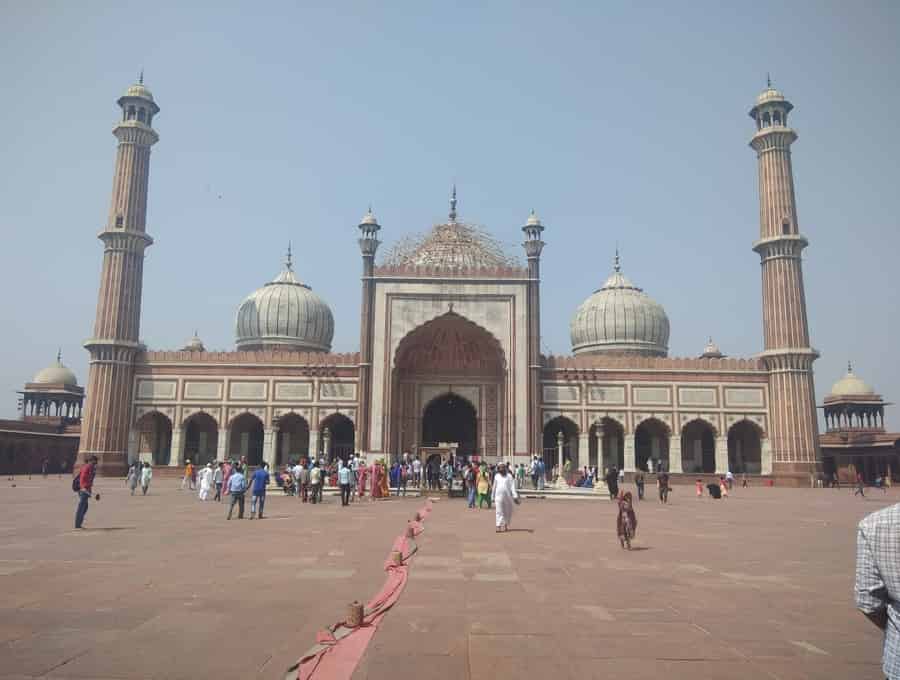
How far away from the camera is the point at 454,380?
1307 inches

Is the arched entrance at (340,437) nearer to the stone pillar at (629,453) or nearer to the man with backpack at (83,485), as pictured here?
the stone pillar at (629,453)

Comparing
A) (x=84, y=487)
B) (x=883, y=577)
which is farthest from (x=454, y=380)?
(x=883, y=577)

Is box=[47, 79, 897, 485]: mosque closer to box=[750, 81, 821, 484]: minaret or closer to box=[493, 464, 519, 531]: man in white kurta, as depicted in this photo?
box=[750, 81, 821, 484]: minaret

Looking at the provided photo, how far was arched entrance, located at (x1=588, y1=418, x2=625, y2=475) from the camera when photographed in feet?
109

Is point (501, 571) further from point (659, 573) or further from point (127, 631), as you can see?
point (127, 631)

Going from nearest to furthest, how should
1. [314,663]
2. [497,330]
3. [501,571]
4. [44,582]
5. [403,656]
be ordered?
1. [314,663]
2. [403,656]
3. [44,582]
4. [501,571]
5. [497,330]

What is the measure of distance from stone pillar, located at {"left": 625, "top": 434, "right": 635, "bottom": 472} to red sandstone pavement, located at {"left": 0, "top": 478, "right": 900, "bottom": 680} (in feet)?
69.2

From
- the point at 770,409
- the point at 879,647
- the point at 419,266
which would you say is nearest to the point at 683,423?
the point at 770,409

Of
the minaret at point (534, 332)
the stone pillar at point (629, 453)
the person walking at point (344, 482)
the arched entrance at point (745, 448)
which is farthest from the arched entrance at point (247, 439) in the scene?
the arched entrance at point (745, 448)

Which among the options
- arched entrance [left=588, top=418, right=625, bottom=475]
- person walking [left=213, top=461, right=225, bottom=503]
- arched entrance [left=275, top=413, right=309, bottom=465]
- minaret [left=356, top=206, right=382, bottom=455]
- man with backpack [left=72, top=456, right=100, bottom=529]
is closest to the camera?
man with backpack [left=72, top=456, right=100, bottom=529]

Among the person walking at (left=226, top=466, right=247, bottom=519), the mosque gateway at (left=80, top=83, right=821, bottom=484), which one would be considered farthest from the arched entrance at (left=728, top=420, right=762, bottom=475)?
the person walking at (left=226, top=466, right=247, bottom=519)

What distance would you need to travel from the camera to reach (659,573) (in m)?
7.39

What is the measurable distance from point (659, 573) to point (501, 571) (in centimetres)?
168

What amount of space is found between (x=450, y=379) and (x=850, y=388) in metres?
27.0
